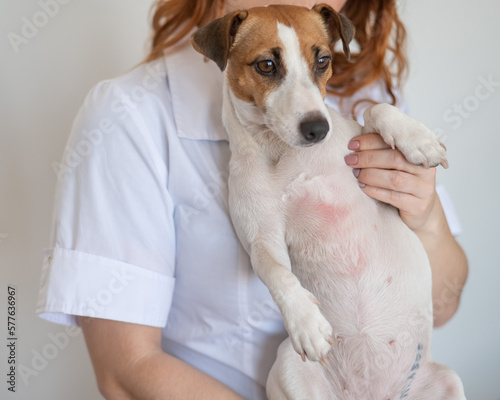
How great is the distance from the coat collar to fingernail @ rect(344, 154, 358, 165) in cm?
Result: 32

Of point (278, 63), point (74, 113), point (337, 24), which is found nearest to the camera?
point (278, 63)

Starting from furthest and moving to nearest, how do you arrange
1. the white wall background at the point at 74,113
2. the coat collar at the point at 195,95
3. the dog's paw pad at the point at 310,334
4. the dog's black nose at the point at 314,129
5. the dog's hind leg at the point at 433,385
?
the white wall background at the point at 74,113 < the coat collar at the point at 195,95 < the dog's hind leg at the point at 433,385 < the dog's black nose at the point at 314,129 < the dog's paw pad at the point at 310,334

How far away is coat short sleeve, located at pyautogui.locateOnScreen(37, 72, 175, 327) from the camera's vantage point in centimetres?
138

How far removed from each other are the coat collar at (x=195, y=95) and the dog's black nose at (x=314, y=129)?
0.31 m

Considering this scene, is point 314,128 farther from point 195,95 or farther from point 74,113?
point 74,113

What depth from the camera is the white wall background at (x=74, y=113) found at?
6.69 feet

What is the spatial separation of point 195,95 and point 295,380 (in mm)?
776

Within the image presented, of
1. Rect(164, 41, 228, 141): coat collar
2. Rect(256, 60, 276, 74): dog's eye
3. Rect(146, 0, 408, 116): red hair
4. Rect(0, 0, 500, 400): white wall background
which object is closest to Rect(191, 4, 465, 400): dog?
Rect(256, 60, 276, 74): dog's eye

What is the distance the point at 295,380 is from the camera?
4.39ft

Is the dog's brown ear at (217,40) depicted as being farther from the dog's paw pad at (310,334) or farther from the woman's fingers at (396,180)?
the dog's paw pad at (310,334)

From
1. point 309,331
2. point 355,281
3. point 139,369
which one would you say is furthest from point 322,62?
point 139,369

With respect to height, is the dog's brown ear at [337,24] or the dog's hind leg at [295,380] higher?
the dog's brown ear at [337,24]

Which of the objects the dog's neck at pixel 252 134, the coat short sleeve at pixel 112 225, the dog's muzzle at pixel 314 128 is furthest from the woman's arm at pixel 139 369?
the dog's muzzle at pixel 314 128

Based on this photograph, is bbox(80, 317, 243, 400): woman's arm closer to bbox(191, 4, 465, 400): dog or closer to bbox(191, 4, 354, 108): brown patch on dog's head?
bbox(191, 4, 465, 400): dog
